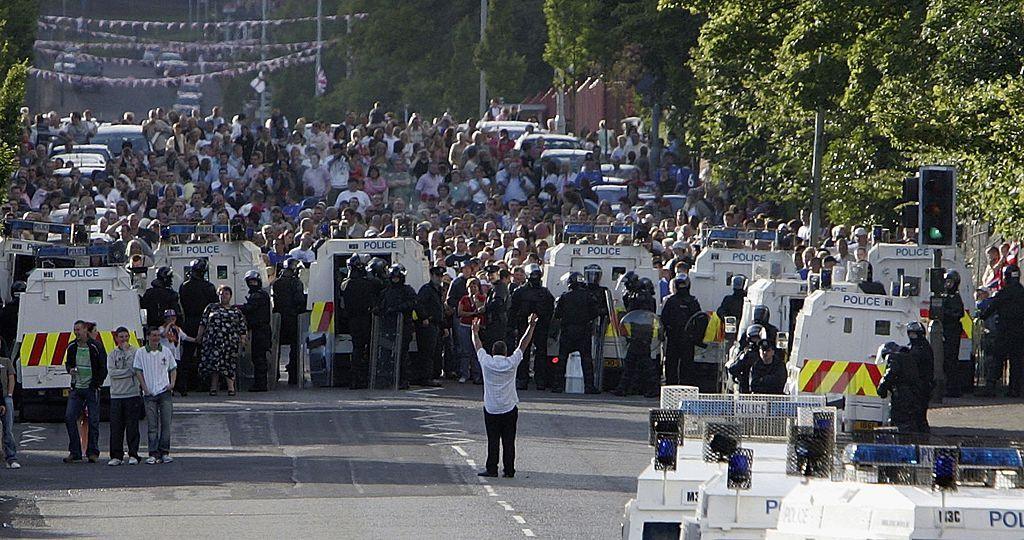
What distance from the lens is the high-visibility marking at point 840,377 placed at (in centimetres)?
2320

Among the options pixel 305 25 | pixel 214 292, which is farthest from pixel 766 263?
pixel 305 25

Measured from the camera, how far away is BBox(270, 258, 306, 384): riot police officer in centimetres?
2916

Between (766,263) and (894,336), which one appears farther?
(766,263)

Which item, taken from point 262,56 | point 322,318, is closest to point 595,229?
point 322,318

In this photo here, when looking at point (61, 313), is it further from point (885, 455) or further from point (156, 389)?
point (885, 455)

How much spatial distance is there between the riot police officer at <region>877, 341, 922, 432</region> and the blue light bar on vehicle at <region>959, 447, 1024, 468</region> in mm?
11027

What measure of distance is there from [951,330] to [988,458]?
18541mm

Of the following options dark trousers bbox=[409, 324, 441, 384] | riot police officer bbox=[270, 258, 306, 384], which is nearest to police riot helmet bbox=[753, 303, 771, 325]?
dark trousers bbox=[409, 324, 441, 384]

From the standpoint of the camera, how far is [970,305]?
29.5 metres

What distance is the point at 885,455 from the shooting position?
10445mm

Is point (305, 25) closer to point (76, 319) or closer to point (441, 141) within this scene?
point (441, 141)

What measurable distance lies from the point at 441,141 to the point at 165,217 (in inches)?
393

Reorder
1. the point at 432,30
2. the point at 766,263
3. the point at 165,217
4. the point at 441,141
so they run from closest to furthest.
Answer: the point at 766,263, the point at 165,217, the point at 441,141, the point at 432,30

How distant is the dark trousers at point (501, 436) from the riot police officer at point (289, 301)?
29.0 feet
